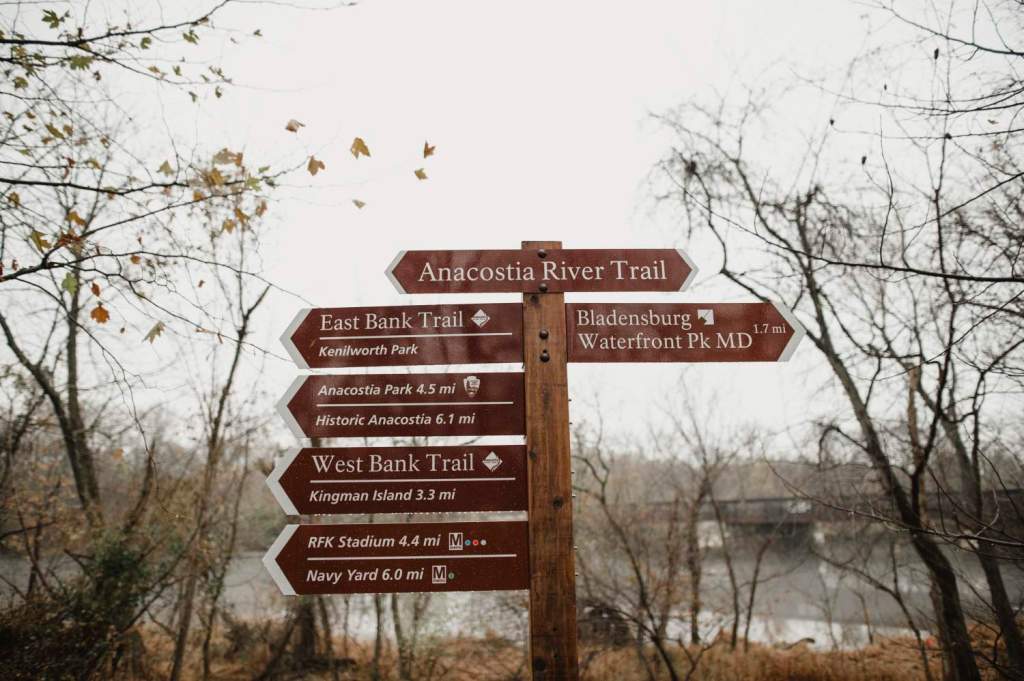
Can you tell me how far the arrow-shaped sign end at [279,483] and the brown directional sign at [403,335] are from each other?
46 centimetres

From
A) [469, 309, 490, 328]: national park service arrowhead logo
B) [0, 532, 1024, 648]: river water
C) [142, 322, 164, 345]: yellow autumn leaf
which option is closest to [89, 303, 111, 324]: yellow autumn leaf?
[142, 322, 164, 345]: yellow autumn leaf

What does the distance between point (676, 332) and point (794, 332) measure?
61 cm

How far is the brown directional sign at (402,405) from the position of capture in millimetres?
2668

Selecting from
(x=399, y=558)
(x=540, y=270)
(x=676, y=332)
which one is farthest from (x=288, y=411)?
(x=676, y=332)

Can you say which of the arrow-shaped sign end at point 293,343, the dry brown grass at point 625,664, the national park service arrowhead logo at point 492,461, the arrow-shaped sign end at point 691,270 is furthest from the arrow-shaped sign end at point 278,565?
the dry brown grass at point 625,664

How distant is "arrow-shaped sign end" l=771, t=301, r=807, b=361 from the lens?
109 inches

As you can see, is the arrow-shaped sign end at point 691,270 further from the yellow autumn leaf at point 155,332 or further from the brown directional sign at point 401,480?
the yellow autumn leaf at point 155,332

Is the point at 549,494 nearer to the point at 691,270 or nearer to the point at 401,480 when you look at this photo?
the point at 401,480

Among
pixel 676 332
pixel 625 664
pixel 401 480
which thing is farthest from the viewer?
pixel 625 664

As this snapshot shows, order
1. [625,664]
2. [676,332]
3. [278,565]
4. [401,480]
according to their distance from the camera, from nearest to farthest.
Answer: [278,565] < [401,480] < [676,332] < [625,664]

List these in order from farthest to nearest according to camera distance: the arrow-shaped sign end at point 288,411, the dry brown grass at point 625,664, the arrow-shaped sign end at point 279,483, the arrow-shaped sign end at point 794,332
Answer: the dry brown grass at point 625,664, the arrow-shaped sign end at point 794,332, the arrow-shaped sign end at point 288,411, the arrow-shaped sign end at point 279,483

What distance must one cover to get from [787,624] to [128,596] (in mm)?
14358

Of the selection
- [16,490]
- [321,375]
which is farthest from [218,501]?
[321,375]

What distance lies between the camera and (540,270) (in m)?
2.80
